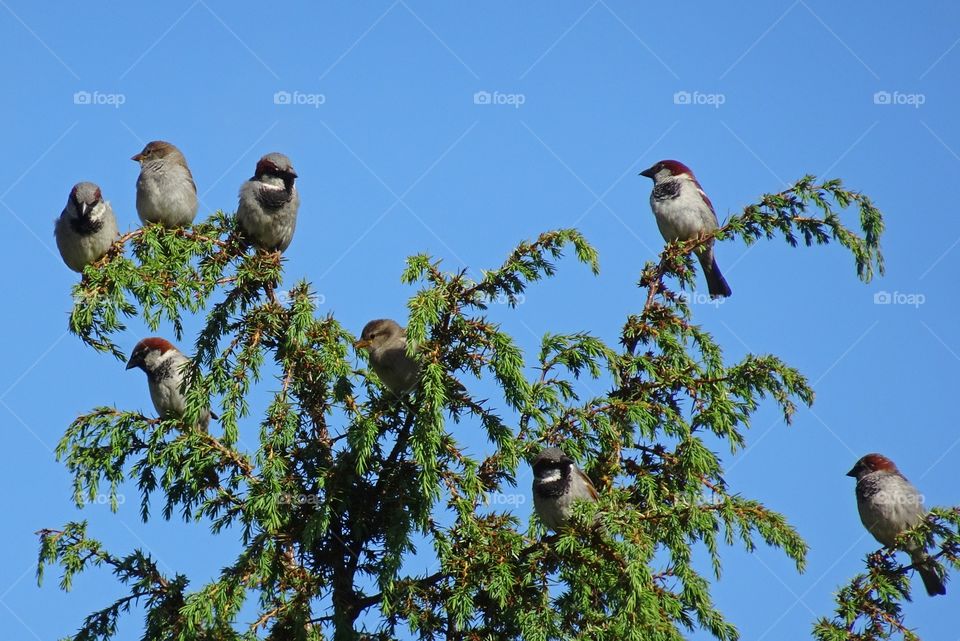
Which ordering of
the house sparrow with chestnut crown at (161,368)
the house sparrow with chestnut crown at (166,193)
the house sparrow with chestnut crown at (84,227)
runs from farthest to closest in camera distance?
the house sparrow with chestnut crown at (166,193) < the house sparrow with chestnut crown at (84,227) < the house sparrow with chestnut crown at (161,368)

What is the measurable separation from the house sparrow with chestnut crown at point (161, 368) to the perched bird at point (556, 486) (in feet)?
7.62

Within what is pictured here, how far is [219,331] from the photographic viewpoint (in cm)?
450

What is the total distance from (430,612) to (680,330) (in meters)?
1.68

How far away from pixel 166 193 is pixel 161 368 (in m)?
1.10

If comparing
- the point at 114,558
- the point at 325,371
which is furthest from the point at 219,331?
the point at 114,558

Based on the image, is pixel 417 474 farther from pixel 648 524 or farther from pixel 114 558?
pixel 114 558

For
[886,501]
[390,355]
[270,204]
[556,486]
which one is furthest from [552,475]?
[886,501]

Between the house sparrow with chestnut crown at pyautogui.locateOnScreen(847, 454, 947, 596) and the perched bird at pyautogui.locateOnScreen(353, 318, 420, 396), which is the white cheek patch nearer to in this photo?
the perched bird at pyautogui.locateOnScreen(353, 318, 420, 396)

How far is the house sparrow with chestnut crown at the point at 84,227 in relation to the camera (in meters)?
6.43

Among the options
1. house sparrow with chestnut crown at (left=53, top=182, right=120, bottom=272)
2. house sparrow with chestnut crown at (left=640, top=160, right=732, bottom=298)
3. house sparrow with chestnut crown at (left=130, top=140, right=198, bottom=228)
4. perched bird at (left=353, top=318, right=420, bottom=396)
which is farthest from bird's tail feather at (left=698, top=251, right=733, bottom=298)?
house sparrow with chestnut crown at (left=53, top=182, right=120, bottom=272)

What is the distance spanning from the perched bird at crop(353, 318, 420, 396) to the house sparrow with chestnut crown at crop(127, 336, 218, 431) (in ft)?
5.08

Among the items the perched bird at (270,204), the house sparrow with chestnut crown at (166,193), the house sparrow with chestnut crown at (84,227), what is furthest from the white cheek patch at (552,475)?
the house sparrow with chestnut crown at (84,227)

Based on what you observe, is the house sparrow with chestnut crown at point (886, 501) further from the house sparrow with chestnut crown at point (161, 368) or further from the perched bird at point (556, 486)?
the house sparrow with chestnut crown at point (161, 368)

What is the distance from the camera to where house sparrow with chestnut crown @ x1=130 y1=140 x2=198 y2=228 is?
6.58 m
